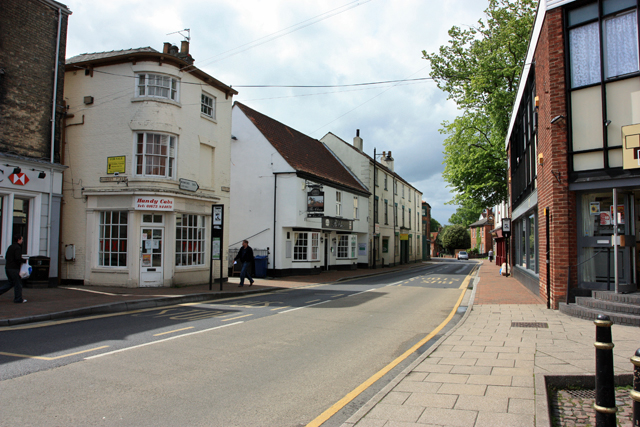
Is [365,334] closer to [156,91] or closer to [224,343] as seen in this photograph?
[224,343]

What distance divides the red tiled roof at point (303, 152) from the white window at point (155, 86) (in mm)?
8751

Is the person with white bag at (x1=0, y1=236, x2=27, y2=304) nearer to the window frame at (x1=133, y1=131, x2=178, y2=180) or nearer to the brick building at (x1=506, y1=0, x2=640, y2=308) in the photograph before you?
the window frame at (x1=133, y1=131, x2=178, y2=180)

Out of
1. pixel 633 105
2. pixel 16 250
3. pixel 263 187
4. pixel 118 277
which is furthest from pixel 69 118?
pixel 633 105

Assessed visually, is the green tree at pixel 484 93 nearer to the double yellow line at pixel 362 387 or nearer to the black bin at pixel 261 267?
the black bin at pixel 261 267

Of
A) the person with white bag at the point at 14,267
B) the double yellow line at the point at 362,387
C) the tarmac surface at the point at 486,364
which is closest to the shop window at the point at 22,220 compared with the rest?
the tarmac surface at the point at 486,364

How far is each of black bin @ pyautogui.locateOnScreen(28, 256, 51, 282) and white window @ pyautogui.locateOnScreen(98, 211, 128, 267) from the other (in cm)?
190

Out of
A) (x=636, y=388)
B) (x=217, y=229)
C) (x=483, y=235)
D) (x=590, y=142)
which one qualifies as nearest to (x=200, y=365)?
(x=636, y=388)

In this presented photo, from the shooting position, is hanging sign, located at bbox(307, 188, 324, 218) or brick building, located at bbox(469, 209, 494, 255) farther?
brick building, located at bbox(469, 209, 494, 255)

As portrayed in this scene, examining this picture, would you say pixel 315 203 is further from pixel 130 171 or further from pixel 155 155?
pixel 130 171

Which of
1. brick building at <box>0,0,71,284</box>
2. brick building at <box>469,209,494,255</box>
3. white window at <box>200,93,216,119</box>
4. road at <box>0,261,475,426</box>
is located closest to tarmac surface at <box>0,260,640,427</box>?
road at <box>0,261,475,426</box>

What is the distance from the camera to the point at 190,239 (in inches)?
685

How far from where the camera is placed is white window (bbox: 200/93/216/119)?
18.4 metres

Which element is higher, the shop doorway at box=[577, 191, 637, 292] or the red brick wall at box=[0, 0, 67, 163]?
the red brick wall at box=[0, 0, 67, 163]

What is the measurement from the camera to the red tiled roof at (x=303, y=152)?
2584 centimetres
